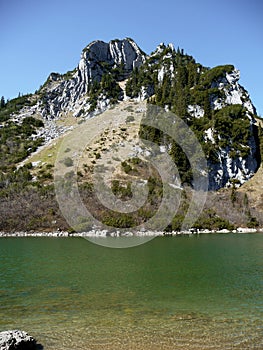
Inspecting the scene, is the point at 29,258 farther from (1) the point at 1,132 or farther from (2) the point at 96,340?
(1) the point at 1,132

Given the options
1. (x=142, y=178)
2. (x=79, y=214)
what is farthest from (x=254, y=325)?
(x=142, y=178)

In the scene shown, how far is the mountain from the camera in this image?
80500 millimetres

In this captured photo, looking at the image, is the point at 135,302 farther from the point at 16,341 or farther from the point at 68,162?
the point at 68,162

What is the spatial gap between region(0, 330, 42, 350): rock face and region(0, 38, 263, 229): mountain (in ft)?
158

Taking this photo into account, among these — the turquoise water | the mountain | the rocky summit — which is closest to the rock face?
the turquoise water

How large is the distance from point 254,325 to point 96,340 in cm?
628

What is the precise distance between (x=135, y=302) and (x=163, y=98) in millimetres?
93540

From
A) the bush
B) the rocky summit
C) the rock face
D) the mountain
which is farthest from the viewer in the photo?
the rocky summit

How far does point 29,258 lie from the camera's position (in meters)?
29.6

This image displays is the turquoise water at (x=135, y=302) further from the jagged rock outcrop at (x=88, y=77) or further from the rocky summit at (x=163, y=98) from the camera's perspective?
the jagged rock outcrop at (x=88, y=77)

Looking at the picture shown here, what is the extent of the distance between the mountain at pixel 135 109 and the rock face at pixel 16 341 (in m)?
48.0

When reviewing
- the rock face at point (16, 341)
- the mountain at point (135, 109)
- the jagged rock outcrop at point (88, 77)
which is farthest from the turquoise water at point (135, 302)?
the jagged rock outcrop at point (88, 77)

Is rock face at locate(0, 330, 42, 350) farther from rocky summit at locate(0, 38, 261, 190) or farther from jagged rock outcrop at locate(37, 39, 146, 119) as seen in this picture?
jagged rock outcrop at locate(37, 39, 146, 119)

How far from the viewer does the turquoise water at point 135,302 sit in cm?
1163
